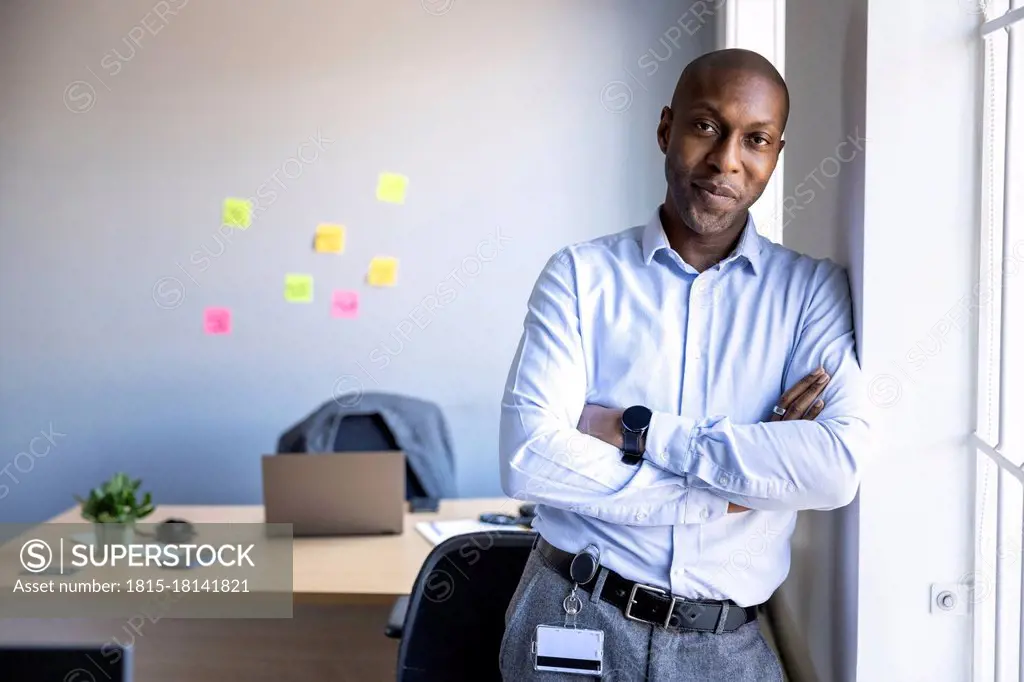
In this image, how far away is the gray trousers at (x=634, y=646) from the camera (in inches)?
57.7

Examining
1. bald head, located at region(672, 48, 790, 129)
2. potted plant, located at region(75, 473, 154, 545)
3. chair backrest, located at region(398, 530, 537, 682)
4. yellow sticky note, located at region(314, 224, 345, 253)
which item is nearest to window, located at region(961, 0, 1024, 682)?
bald head, located at region(672, 48, 790, 129)

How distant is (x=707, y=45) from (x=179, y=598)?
120 inches

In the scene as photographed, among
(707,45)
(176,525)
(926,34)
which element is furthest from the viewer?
(707,45)

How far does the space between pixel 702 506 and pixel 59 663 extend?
36.2 inches

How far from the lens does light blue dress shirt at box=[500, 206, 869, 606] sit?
1470 millimetres

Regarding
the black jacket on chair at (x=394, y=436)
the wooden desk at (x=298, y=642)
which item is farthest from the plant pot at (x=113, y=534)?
the black jacket on chair at (x=394, y=436)

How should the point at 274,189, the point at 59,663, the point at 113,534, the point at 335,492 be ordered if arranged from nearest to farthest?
the point at 59,663 < the point at 113,534 < the point at 335,492 < the point at 274,189

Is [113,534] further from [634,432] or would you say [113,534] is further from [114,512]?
[634,432]

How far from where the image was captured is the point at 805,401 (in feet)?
4.94

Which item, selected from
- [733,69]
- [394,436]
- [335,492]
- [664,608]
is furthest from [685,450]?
[394,436]

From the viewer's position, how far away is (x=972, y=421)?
151 cm

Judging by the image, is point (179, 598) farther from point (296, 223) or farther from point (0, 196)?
point (0, 196)

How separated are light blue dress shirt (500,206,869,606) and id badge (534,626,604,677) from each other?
0.36 ft

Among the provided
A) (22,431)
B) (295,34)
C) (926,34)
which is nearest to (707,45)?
(295,34)
